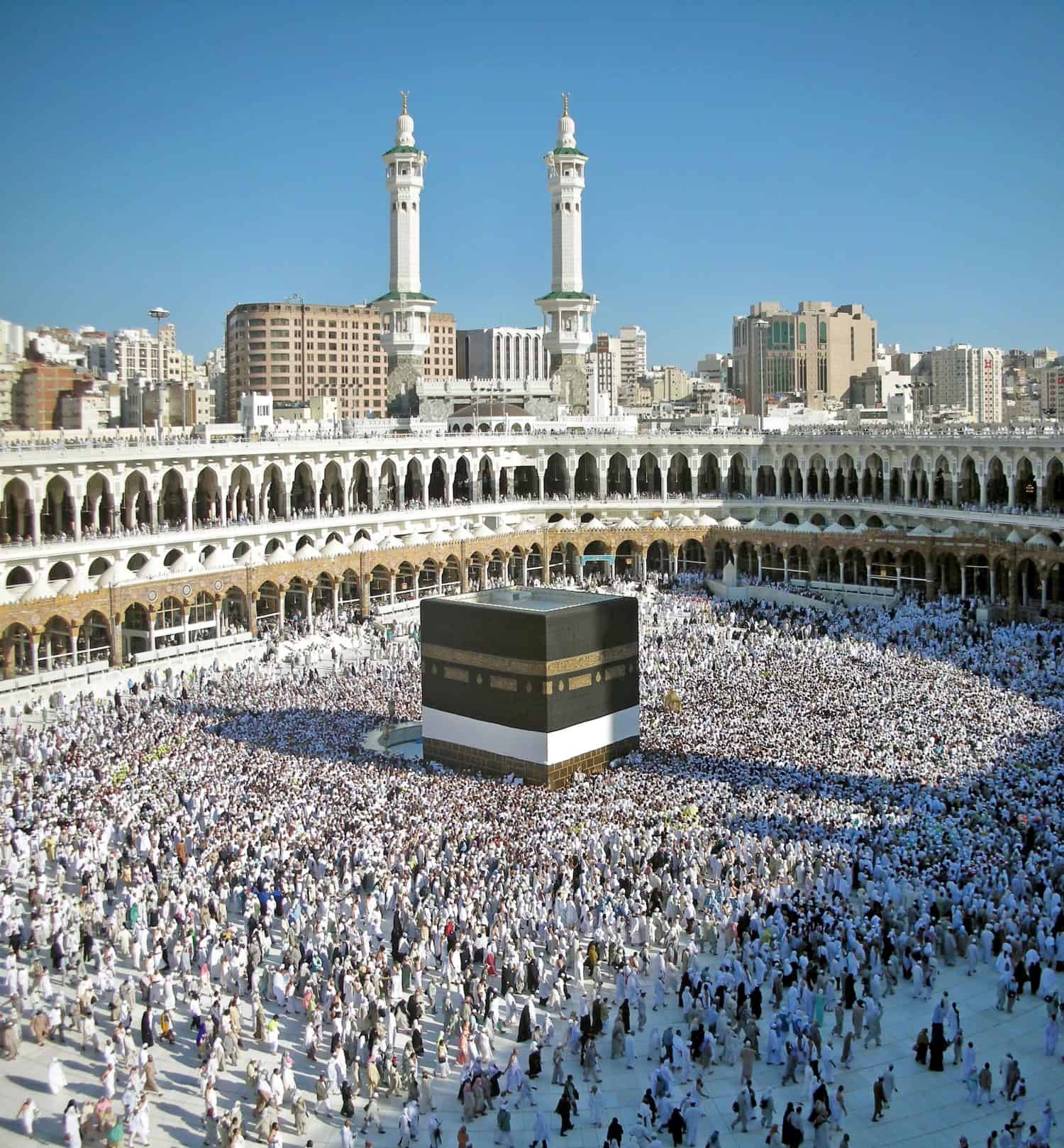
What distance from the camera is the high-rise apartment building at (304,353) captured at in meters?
99.8

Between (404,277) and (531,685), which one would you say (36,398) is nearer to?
(404,277)

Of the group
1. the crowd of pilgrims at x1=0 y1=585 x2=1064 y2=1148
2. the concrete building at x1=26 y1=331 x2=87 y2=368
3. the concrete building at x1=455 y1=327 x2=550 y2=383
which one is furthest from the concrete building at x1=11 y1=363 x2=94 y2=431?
the concrete building at x1=455 y1=327 x2=550 y2=383

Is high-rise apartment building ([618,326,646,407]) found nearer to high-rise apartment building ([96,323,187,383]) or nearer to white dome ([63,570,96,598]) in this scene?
high-rise apartment building ([96,323,187,383])

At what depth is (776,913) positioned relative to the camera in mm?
16453

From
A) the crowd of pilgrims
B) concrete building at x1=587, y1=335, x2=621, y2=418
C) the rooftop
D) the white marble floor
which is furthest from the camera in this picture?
concrete building at x1=587, y1=335, x2=621, y2=418

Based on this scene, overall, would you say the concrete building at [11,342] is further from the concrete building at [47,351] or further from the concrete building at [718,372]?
the concrete building at [718,372]

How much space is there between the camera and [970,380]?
11888 centimetres

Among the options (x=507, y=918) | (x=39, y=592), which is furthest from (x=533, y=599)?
(x=39, y=592)

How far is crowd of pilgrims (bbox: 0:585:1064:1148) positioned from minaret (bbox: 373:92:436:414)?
3576 cm

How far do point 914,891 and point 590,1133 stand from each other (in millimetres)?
6512

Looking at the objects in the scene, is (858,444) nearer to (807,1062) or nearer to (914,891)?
(914,891)

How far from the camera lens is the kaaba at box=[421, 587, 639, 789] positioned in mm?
25625

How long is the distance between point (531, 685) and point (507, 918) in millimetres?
9446

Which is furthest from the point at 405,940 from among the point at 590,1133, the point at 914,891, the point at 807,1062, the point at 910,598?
the point at 910,598
